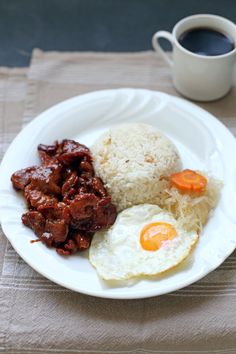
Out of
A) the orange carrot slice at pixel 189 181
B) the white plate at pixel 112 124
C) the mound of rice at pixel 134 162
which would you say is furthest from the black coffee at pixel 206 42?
the orange carrot slice at pixel 189 181

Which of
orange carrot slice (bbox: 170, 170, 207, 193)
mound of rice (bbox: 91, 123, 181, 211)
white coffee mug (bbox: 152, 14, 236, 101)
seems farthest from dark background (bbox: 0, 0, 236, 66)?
orange carrot slice (bbox: 170, 170, 207, 193)

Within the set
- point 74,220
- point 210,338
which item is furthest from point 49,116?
point 210,338

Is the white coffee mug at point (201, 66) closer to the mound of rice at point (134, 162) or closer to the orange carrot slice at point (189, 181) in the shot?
the mound of rice at point (134, 162)

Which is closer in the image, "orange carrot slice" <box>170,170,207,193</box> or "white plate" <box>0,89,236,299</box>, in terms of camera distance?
"white plate" <box>0,89,236,299</box>

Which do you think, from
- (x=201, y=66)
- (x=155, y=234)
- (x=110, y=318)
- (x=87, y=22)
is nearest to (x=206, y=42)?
(x=201, y=66)

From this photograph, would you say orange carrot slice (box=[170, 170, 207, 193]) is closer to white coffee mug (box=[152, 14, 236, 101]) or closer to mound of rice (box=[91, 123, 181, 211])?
mound of rice (box=[91, 123, 181, 211])

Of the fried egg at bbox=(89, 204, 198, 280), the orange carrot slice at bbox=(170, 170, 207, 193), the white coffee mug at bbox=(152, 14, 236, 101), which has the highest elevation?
the white coffee mug at bbox=(152, 14, 236, 101)

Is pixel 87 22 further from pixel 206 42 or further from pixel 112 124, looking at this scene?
pixel 112 124
